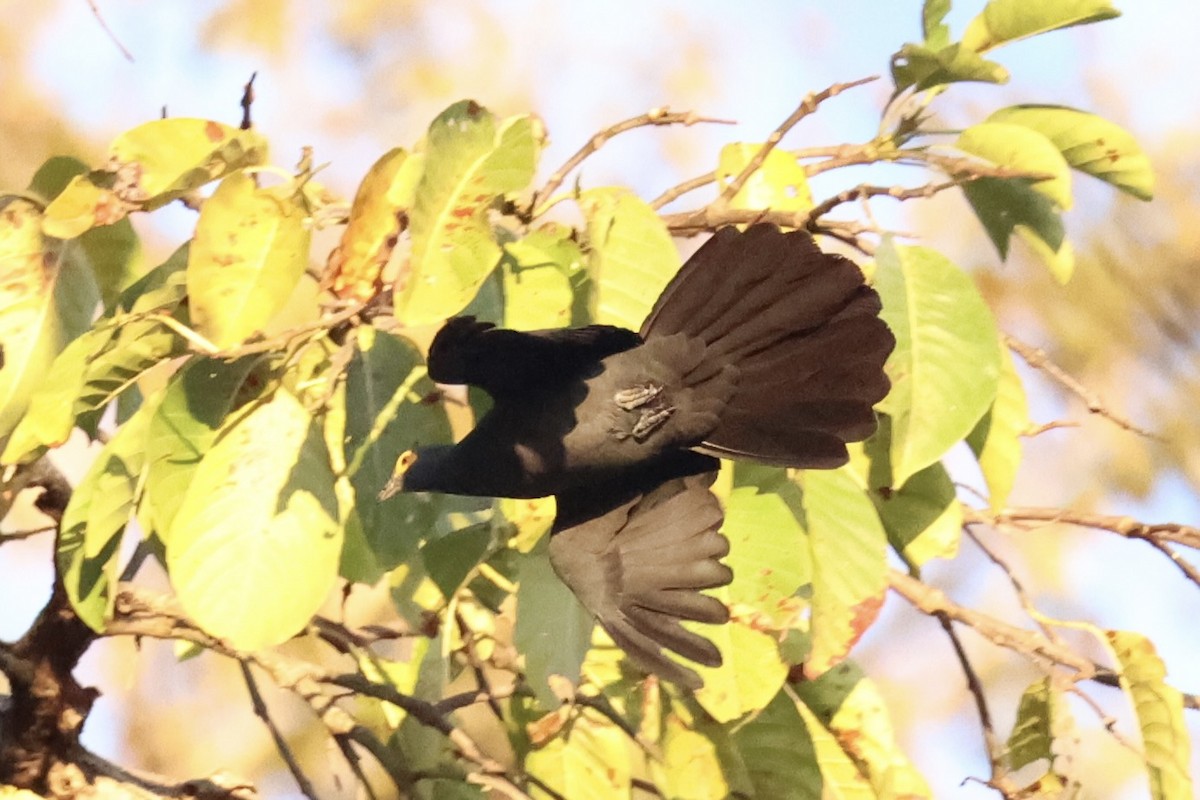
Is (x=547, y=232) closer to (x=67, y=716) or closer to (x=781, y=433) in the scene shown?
(x=781, y=433)

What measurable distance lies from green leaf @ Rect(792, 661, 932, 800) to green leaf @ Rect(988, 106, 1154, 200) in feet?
1.58

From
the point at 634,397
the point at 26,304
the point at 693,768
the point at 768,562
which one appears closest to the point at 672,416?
A: the point at 634,397

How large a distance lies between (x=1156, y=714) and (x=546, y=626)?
486 mm

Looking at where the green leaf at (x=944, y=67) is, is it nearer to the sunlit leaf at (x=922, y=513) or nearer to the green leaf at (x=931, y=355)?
the green leaf at (x=931, y=355)

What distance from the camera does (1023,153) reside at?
101cm

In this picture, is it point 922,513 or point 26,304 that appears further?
point 922,513

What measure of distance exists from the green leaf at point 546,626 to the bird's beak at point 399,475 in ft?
0.47

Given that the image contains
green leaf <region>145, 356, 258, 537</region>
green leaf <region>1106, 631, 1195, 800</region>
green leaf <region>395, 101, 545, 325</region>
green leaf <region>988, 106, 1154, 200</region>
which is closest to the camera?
green leaf <region>395, 101, 545, 325</region>

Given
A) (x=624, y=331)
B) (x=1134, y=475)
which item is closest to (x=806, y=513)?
(x=624, y=331)

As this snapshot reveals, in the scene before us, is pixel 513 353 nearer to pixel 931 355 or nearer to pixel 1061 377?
pixel 931 355

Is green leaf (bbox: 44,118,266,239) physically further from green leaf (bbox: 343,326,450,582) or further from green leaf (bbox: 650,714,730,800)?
green leaf (bbox: 650,714,730,800)

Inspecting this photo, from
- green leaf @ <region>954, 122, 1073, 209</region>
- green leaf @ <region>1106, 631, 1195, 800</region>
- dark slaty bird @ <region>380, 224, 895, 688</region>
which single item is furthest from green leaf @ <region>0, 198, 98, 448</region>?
green leaf @ <region>1106, 631, 1195, 800</region>

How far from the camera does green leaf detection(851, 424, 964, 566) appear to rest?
1048 mm

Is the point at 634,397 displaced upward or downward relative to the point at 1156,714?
upward
